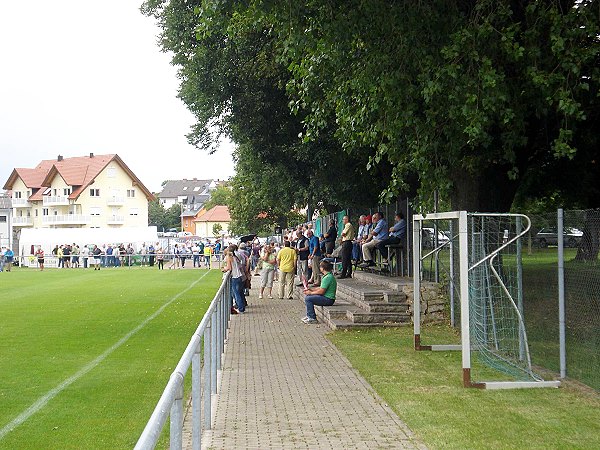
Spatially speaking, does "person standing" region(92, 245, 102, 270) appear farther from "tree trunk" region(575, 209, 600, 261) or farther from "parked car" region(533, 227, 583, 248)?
"tree trunk" region(575, 209, 600, 261)

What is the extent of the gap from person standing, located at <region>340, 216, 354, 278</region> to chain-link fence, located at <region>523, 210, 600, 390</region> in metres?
11.0

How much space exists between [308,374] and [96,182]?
10428cm

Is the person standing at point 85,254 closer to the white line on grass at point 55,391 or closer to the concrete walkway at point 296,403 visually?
the white line on grass at point 55,391

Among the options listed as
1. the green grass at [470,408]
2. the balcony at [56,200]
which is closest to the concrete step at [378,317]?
the green grass at [470,408]

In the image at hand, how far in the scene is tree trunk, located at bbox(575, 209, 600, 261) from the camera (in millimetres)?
10211

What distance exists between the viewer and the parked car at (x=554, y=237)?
10852 mm

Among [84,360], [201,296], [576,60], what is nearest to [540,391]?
[576,60]

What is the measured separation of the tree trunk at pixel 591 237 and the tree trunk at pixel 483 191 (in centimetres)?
657

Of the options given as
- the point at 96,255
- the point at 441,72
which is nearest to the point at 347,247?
the point at 441,72

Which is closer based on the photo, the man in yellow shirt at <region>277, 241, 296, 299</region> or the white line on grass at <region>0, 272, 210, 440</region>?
the white line on grass at <region>0, 272, 210, 440</region>

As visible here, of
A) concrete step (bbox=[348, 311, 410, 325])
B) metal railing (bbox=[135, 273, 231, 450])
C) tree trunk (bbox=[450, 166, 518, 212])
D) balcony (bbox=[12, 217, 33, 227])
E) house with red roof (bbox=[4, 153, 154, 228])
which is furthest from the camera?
balcony (bbox=[12, 217, 33, 227])

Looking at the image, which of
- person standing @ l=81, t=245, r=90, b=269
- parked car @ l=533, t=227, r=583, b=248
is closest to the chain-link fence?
parked car @ l=533, t=227, r=583, b=248

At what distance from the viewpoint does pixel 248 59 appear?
989 inches

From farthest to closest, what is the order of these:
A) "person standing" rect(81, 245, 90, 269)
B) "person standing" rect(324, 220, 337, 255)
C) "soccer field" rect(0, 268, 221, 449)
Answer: "person standing" rect(81, 245, 90, 269), "person standing" rect(324, 220, 337, 255), "soccer field" rect(0, 268, 221, 449)
